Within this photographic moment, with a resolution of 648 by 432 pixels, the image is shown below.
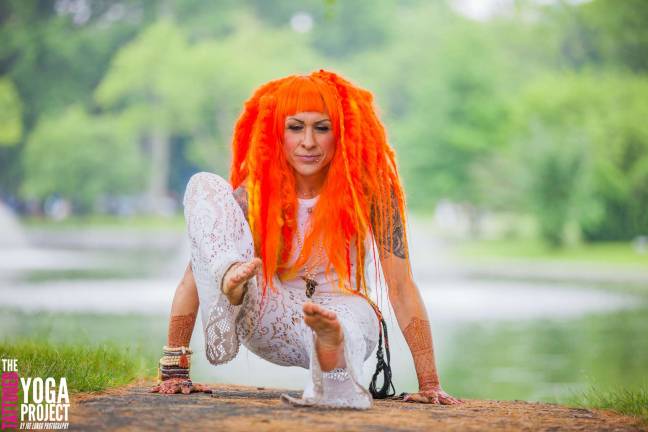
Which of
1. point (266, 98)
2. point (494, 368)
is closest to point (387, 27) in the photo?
point (494, 368)

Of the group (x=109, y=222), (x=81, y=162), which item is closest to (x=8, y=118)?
(x=81, y=162)

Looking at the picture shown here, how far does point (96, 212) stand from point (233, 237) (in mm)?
40965

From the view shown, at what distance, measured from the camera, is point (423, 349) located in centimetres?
358

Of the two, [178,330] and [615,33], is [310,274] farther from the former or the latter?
[615,33]

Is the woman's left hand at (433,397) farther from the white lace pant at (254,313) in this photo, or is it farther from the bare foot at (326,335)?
the bare foot at (326,335)

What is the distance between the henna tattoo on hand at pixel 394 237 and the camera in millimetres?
3600

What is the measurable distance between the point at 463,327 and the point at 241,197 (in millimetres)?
8821

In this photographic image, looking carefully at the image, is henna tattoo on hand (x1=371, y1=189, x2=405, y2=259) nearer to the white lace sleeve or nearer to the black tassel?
the black tassel

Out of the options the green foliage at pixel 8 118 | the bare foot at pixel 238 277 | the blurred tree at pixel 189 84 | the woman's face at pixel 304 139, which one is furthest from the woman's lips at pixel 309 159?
the green foliage at pixel 8 118

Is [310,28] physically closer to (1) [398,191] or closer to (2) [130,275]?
(2) [130,275]

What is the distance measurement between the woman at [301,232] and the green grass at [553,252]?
805 inches

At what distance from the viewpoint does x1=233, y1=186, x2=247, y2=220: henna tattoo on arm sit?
11.6ft

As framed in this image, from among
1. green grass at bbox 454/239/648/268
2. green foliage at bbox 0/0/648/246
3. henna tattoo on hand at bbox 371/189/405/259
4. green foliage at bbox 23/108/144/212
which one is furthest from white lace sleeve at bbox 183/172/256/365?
green foliage at bbox 23/108/144/212

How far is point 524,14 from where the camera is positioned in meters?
51.0
